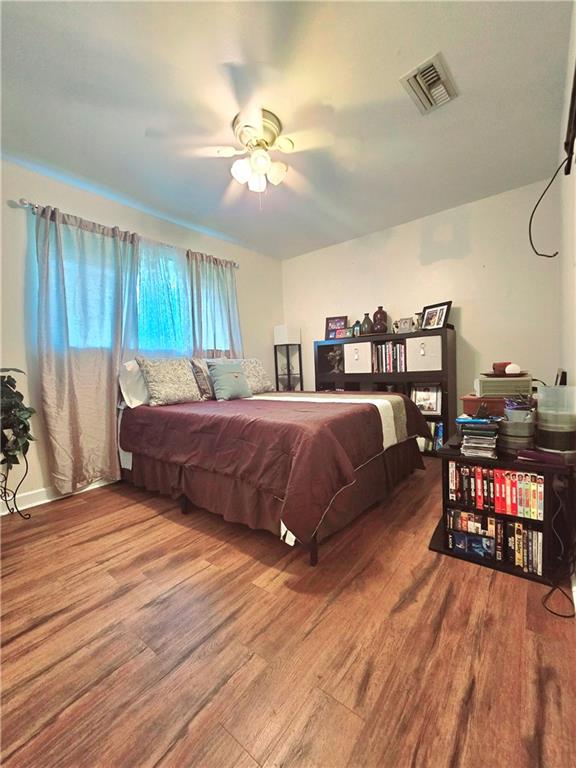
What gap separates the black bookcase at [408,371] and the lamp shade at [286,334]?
469mm

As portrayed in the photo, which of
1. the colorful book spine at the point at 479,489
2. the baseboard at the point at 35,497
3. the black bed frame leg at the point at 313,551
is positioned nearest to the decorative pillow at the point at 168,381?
the baseboard at the point at 35,497

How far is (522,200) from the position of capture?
266 centimetres

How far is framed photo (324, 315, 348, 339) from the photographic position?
381 centimetres

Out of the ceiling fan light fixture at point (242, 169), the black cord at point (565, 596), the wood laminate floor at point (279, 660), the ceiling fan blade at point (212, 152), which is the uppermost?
the ceiling fan blade at point (212, 152)

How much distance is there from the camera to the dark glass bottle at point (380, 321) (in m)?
3.38

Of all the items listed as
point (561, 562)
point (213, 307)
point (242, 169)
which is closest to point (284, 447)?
point (561, 562)

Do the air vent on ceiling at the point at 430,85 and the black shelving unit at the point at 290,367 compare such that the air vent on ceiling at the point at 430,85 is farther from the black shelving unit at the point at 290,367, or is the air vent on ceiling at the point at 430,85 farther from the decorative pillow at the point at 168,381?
the black shelving unit at the point at 290,367

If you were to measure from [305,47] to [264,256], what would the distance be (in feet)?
9.05

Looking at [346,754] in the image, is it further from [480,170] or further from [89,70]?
[480,170]

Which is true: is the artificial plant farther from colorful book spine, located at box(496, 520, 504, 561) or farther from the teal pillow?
colorful book spine, located at box(496, 520, 504, 561)

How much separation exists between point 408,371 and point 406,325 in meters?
0.53

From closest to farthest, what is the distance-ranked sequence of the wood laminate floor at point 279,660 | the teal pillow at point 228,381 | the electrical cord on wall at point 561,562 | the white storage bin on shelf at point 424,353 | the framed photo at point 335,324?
the wood laminate floor at point 279,660 < the electrical cord on wall at point 561,562 < the teal pillow at point 228,381 < the white storage bin on shelf at point 424,353 < the framed photo at point 335,324

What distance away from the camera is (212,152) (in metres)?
2.08

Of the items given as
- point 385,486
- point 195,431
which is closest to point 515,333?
point 385,486
